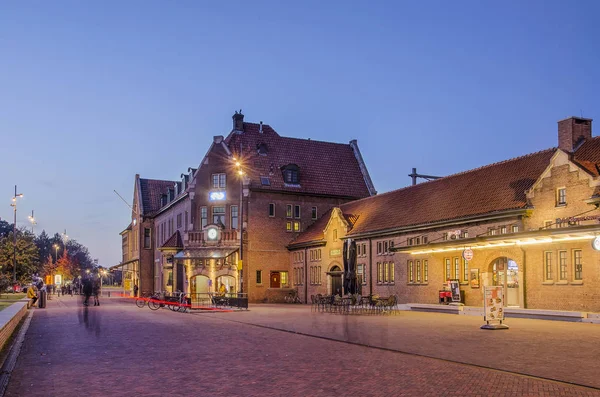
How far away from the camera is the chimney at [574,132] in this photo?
111 ft

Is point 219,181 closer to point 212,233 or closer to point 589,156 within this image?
point 212,233

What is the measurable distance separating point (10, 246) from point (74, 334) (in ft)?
133

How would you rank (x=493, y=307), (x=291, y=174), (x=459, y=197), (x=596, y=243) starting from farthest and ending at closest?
(x=291, y=174)
(x=459, y=197)
(x=596, y=243)
(x=493, y=307)

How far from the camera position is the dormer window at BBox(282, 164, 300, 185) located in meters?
59.9

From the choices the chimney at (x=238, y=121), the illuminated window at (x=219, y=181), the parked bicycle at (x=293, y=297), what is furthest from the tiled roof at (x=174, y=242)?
the parked bicycle at (x=293, y=297)

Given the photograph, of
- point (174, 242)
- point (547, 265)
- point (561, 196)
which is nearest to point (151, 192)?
point (174, 242)

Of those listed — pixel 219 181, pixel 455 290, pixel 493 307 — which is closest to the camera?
pixel 493 307

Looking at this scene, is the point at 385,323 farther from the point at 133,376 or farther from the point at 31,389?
the point at 31,389

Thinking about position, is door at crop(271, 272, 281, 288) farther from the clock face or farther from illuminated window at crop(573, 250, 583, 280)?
illuminated window at crop(573, 250, 583, 280)

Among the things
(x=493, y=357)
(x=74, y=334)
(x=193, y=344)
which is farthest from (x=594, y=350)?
(x=74, y=334)

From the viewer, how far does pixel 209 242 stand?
5766 cm

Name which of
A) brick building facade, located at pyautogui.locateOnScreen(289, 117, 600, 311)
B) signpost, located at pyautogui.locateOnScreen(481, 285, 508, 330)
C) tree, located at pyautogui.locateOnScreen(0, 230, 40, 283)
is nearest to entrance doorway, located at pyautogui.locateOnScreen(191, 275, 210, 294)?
tree, located at pyautogui.locateOnScreen(0, 230, 40, 283)

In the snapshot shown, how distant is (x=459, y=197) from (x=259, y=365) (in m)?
27.1

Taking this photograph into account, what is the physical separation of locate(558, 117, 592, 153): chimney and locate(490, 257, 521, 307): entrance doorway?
634cm
